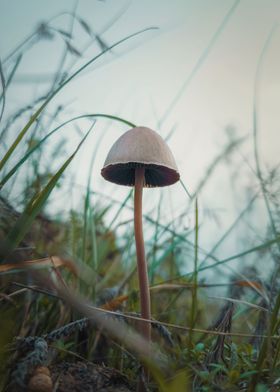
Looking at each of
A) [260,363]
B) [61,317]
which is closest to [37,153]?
[61,317]

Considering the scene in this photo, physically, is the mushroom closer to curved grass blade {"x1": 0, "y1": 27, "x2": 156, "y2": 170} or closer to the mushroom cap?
the mushroom cap

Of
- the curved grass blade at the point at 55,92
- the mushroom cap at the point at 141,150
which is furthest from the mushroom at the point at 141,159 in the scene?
the curved grass blade at the point at 55,92

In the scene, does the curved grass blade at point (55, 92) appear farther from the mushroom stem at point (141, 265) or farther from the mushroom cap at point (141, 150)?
the mushroom stem at point (141, 265)

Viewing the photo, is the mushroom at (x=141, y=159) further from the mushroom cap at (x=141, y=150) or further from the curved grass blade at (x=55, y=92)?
the curved grass blade at (x=55, y=92)

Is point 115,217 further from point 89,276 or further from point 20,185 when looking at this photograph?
point 20,185

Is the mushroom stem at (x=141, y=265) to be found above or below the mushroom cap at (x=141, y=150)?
below

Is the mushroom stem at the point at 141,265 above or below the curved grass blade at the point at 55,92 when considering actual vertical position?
below

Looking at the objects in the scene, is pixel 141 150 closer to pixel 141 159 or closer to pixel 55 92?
pixel 141 159

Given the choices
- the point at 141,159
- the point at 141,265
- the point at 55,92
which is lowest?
the point at 141,265

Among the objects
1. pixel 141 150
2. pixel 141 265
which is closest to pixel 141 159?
pixel 141 150

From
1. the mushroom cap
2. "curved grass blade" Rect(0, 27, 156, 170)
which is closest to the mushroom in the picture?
the mushroom cap

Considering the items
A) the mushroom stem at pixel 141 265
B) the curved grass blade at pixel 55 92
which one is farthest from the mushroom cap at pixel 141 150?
the curved grass blade at pixel 55 92
